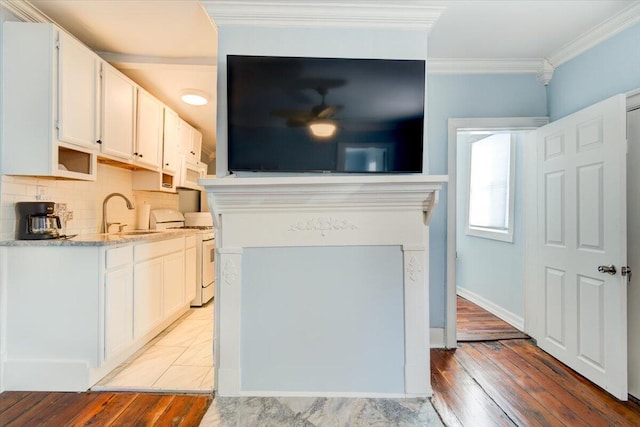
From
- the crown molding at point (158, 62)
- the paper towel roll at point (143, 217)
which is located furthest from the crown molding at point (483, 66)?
the paper towel roll at point (143, 217)

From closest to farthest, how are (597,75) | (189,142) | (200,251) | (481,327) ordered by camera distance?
(597,75), (481,327), (200,251), (189,142)

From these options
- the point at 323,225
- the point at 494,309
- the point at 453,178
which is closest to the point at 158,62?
the point at 323,225

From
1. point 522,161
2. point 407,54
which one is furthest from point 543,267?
point 407,54

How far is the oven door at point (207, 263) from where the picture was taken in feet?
12.0

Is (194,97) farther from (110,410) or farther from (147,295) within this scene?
(110,410)

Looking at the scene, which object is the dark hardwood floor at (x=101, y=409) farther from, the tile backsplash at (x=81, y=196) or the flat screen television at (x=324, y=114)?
the flat screen television at (x=324, y=114)

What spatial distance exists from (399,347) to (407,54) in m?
1.89

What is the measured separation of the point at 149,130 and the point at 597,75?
12.8 feet

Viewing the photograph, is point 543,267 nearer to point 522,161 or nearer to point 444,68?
point 522,161

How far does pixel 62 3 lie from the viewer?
6.49 feet

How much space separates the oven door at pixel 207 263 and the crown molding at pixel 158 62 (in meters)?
1.96

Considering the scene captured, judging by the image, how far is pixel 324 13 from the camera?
1.90m

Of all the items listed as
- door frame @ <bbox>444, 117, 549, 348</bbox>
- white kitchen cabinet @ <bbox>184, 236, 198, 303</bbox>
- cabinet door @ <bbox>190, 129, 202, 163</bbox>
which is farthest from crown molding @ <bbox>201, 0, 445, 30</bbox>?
cabinet door @ <bbox>190, 129, 202, 163</bbox>

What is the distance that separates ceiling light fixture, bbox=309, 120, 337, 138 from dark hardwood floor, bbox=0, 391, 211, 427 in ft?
5.89
